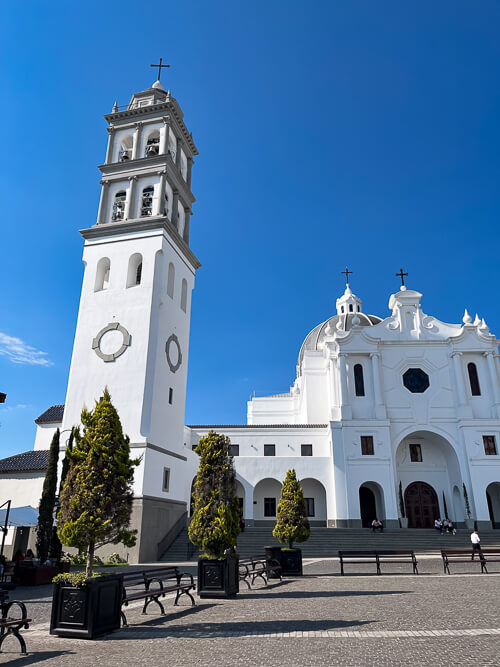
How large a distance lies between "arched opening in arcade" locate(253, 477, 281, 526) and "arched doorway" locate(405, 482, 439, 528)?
32.5 feet

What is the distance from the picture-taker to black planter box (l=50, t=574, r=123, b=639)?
26.8ft

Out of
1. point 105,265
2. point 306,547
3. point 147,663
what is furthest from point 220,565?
point 105,265

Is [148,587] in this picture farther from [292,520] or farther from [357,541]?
[357,541]

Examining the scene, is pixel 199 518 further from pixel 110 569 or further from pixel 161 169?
pixel 161 169

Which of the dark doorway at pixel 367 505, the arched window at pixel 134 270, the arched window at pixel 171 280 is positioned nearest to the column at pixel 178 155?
the arched window at pixel 171 280

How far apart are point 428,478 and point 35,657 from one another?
3578 centimetres

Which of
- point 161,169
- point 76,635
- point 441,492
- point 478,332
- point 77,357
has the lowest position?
point 76,635

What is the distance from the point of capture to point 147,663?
6430 mm

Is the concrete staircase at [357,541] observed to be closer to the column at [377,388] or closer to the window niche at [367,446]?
the window niche at [367,446]

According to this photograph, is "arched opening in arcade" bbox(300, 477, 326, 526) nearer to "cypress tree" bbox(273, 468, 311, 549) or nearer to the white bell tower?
the white bell tower

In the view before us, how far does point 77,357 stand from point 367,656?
23546 mm

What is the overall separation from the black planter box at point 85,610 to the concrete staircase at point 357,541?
18016mm

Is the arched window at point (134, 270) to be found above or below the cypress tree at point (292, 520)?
above

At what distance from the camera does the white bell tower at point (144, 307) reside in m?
25.0
